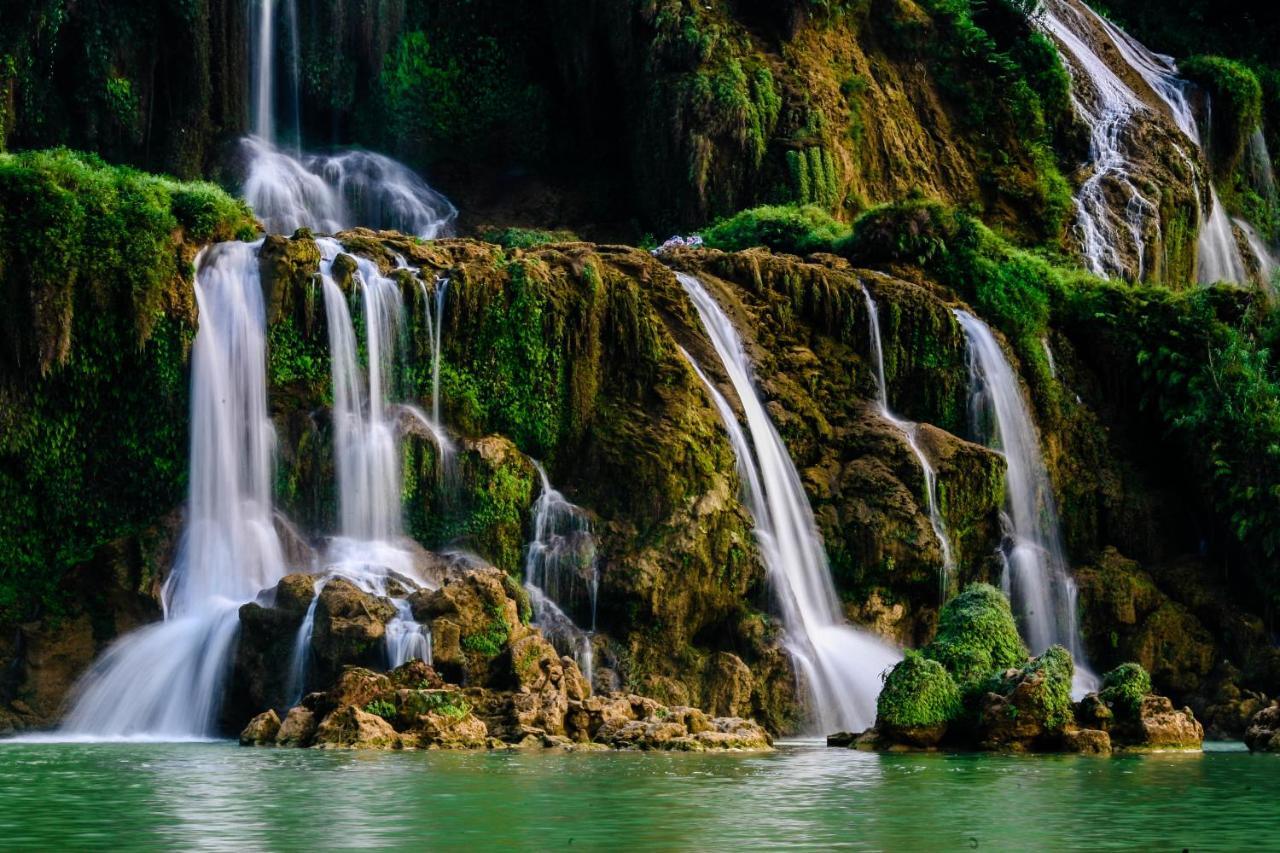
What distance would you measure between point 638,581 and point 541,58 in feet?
63.7

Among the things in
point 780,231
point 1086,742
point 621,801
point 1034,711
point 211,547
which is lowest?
point 621,801

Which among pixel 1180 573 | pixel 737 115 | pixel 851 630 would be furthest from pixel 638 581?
pixel 737 115

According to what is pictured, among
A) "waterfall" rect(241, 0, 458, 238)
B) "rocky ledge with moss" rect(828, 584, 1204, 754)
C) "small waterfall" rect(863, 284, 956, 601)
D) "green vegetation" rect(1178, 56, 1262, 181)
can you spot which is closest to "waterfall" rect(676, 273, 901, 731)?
"small waterfall" rect(863, 284, 956, 601)

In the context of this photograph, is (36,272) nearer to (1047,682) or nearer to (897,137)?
(1047,682)

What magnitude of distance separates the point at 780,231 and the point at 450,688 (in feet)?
51.7

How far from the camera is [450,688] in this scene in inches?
709

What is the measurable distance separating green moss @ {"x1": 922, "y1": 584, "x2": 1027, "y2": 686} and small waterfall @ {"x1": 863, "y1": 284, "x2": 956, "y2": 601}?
4.38 metres

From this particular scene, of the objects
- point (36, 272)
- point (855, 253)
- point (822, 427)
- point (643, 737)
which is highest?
point (855, 253)

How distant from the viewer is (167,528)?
21578 millimetres

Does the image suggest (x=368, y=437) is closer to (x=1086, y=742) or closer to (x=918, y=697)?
(x=918, y=697)

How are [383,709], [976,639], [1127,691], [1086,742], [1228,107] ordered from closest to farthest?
[1086,742] < [383,709] < [1127,691] < [976,639] < [1228,107]

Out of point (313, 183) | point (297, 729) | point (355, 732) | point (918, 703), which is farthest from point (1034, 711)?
point (313, 183)

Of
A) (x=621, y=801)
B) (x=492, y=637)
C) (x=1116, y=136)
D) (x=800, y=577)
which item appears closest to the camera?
(x=621, y=801)

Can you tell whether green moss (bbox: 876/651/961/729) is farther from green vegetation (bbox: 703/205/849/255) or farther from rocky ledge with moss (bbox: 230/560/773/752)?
green vegetation (bbox: 703/205/849/255)
